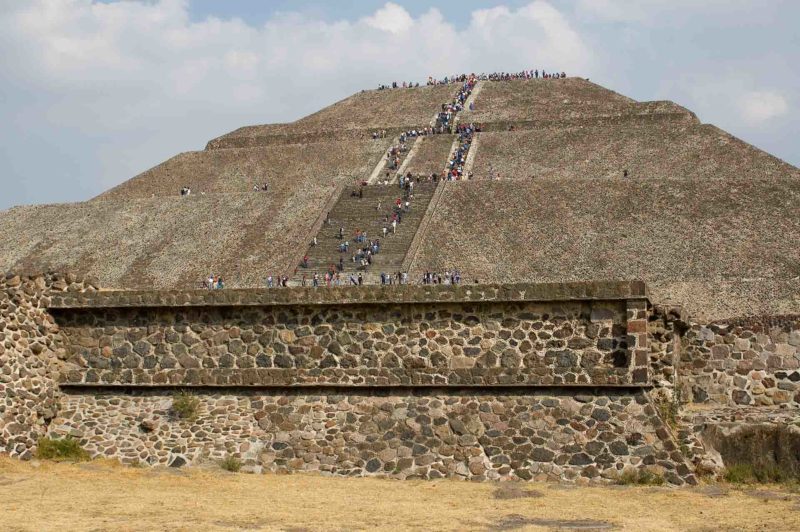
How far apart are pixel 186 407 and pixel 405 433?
3.18m

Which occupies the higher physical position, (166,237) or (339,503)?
(166,237)

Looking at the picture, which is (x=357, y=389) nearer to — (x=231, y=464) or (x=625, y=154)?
(x=231, y=464)

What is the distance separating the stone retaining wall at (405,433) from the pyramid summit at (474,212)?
657 inches

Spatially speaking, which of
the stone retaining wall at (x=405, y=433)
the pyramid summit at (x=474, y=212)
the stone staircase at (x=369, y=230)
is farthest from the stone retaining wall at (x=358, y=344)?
the stone staircase at (x=369, y=230)

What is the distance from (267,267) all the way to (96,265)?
22.5 ft

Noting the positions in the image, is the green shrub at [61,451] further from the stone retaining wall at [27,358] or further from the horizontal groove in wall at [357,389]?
the horizontal groove in wall at [357,389]

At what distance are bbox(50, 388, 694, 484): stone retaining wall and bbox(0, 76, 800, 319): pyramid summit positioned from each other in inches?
657

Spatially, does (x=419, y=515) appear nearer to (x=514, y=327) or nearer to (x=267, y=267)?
(x=514, y=327)

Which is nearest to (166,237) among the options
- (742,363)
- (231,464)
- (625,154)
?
(625,154)

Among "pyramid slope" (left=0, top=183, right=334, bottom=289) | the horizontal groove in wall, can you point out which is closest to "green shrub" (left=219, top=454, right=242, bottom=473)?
the horizontal groove in wall

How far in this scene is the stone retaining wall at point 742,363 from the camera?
17.7 meters

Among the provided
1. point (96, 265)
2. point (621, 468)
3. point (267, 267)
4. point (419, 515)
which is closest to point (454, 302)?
point (621, 468)

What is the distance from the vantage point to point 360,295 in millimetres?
16234

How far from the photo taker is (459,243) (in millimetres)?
40219
